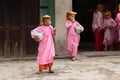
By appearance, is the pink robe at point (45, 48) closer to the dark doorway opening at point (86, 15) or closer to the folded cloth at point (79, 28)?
the folded cloth at point (79, 28)

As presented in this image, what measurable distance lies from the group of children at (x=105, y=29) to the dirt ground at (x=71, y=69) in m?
1.39

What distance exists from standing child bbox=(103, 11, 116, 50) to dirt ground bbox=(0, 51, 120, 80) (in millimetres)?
1338

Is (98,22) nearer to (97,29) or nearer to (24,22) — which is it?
(97,29)

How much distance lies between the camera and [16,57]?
1253cm

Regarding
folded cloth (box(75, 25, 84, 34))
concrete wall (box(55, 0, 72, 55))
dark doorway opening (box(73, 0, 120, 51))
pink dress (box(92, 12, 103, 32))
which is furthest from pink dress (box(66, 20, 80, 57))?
dark doorway opening (box(73, 0, 120, 51))

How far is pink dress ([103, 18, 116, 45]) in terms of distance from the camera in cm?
1376

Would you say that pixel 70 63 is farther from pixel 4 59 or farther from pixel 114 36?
pixel 114 36

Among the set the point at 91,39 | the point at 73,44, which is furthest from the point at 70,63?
the point at 91,39

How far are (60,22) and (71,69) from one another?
2527 mm

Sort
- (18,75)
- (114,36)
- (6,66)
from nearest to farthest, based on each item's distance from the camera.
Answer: (18,75) → (6,66) → (114,36)

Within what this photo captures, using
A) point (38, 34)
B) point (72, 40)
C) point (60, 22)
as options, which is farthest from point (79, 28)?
point (38, 34)

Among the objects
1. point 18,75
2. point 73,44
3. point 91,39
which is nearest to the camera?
point 18,75

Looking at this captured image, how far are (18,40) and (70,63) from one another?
1.93 m

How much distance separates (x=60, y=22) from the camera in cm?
1273
